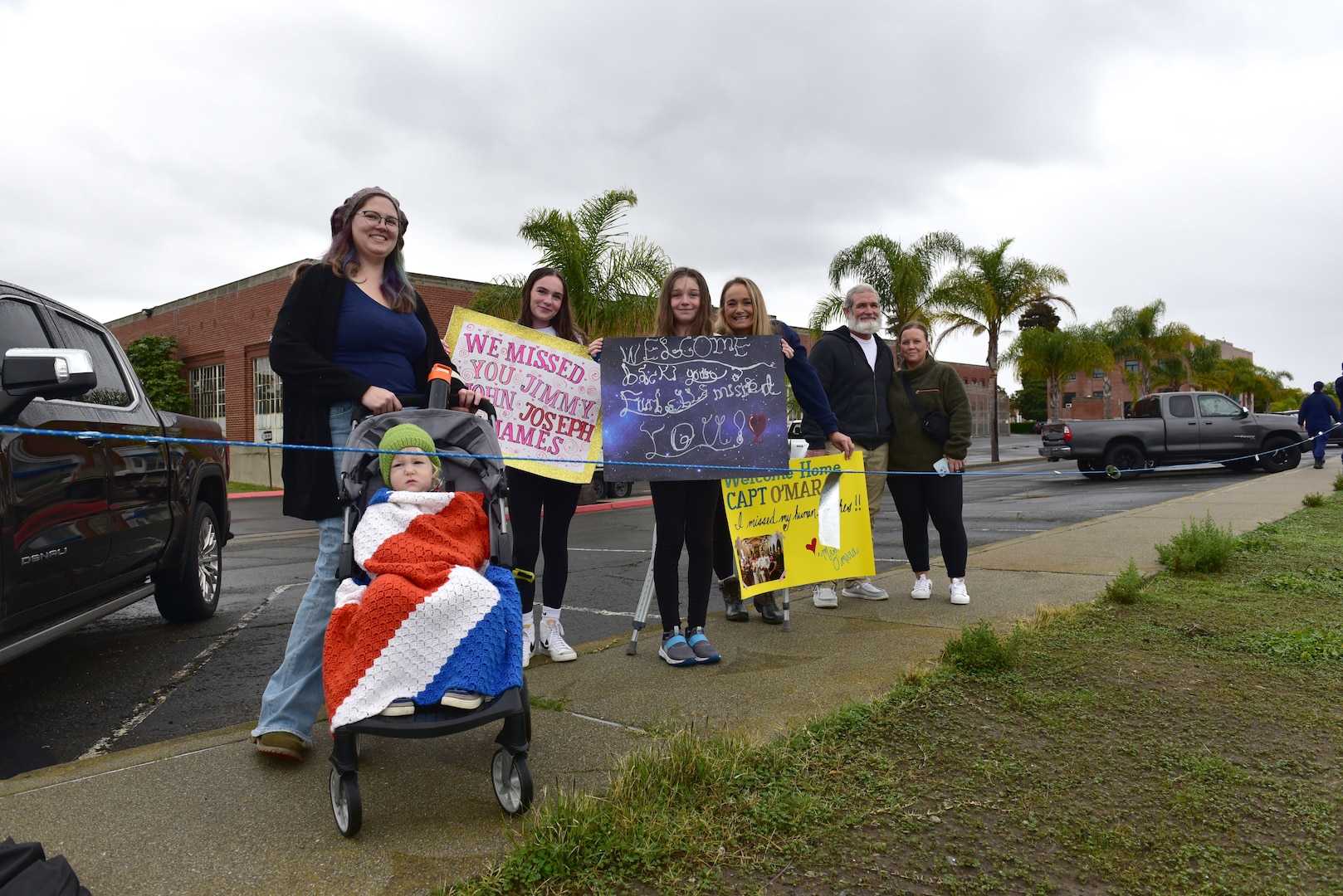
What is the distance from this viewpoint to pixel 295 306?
328 centimetres

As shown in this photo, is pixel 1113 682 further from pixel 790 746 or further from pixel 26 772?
pixel 26 772

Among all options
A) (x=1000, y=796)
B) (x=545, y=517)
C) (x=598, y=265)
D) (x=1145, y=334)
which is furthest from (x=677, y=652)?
(x=1145, y=334)

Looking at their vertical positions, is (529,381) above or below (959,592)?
above

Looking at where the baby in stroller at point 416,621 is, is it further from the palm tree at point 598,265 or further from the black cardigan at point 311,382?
the palm tree at point 598,265

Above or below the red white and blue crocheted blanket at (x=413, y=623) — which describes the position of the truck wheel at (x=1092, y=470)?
below

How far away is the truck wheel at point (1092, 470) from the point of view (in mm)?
19641

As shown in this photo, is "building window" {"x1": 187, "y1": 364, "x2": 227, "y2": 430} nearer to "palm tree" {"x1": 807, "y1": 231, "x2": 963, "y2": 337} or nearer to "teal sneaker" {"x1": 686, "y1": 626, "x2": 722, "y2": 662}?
"palm tree" {"x1": 807, "y1": 231, "x2": 963, "y2": 337}

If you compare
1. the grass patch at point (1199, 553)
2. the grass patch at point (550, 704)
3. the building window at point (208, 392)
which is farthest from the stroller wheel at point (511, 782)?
the building window at point (208, 392)

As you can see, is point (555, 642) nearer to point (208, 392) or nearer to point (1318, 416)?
point (1318, 416)

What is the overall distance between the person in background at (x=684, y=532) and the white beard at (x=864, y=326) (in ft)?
5.20

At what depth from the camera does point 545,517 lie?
4492 mm

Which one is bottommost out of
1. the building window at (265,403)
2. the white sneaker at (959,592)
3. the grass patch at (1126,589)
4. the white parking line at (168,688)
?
the white parking line at (168,688)

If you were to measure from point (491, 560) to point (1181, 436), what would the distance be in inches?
824

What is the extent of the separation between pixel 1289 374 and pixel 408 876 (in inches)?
5710
